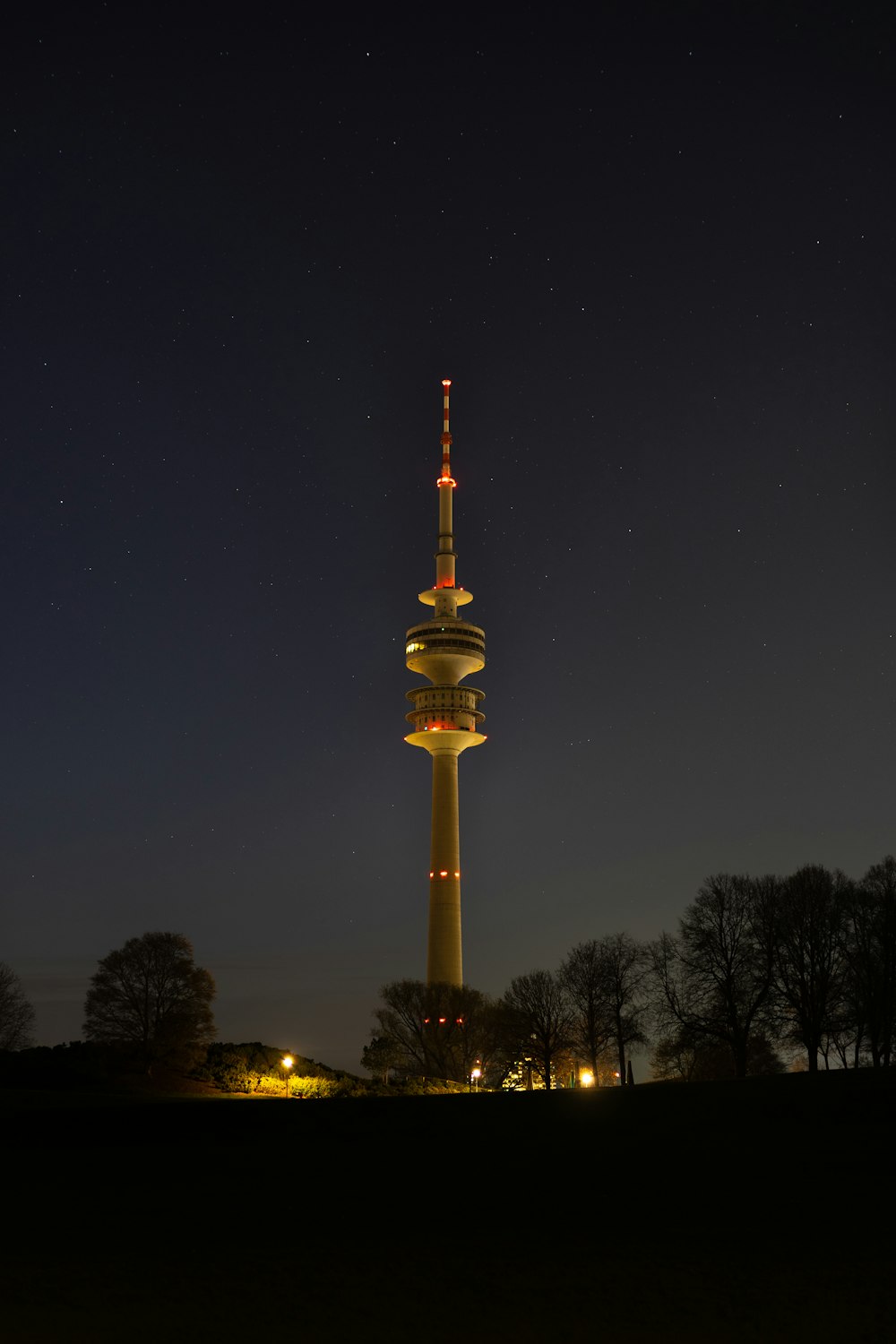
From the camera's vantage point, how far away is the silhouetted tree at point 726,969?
68375mm

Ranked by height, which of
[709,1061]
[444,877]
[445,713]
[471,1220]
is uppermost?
[445,713]

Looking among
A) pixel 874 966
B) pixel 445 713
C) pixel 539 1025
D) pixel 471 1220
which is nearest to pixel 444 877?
pixel 445 713

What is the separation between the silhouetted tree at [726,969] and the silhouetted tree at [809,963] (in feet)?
2.60

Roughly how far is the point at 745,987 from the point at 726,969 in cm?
139

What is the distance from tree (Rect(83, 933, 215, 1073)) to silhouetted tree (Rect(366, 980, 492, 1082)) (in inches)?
1002

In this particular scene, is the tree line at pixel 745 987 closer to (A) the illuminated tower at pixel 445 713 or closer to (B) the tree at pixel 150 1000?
(B) the tree at pixel 150 1000

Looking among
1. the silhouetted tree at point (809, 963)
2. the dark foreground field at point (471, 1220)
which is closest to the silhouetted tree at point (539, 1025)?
the silhouetted tree at point (809, 963)

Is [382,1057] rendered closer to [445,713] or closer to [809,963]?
[809,963]

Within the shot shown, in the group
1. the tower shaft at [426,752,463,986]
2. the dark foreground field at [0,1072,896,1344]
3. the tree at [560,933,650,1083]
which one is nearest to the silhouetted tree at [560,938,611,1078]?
the tree at [560,933,650,1083]

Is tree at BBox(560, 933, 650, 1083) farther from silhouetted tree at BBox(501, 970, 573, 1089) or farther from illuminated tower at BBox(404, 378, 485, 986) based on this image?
illuminated tower at BBox(404, 378, 485, 986)

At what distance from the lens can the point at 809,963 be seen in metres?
69.8

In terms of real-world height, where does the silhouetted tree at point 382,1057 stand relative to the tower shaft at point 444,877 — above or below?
below

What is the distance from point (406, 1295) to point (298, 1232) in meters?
4.99

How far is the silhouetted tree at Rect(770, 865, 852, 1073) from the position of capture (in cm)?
6775
